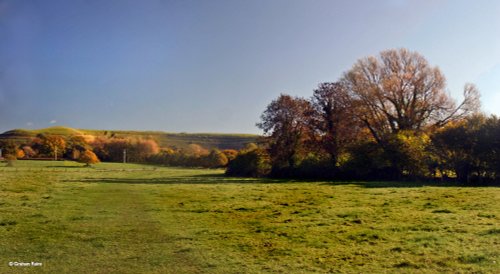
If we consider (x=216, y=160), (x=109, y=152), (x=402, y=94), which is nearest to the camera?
(x=402, y=94)

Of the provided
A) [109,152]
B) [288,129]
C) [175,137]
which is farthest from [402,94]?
[175,137]

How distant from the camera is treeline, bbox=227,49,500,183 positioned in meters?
38.2

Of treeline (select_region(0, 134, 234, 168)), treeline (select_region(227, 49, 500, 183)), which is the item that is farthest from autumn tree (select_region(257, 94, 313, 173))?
treeline (select_region(0, 134, 234, 168))

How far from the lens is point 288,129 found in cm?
4347

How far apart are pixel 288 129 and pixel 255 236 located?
32878 millimetres

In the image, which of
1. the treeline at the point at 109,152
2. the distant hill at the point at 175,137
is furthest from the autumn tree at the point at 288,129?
the distant hill at the point at 175,137

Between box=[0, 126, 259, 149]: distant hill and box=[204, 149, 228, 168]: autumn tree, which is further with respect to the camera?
box=[0, 126, 259, 149]: distant hill

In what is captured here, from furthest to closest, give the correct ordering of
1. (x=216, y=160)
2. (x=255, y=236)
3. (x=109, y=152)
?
1. (x=109, y=152)
2. (x=216, y=160)
3. (x=255, y=236)

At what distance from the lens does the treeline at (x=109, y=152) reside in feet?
255

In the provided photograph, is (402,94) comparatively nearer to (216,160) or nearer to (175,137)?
(216,160)

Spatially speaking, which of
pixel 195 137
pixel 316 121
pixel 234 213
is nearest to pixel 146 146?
pixel 195 137

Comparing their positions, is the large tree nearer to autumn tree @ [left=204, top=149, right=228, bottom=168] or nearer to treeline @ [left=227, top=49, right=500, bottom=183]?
treeline @ [left=227, top=49, right=500, bottom=183]

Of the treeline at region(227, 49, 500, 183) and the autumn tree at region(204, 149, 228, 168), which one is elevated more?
the treeline at region(227, 49, 500, 183)

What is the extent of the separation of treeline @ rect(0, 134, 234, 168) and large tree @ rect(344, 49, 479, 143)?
99.5ft
